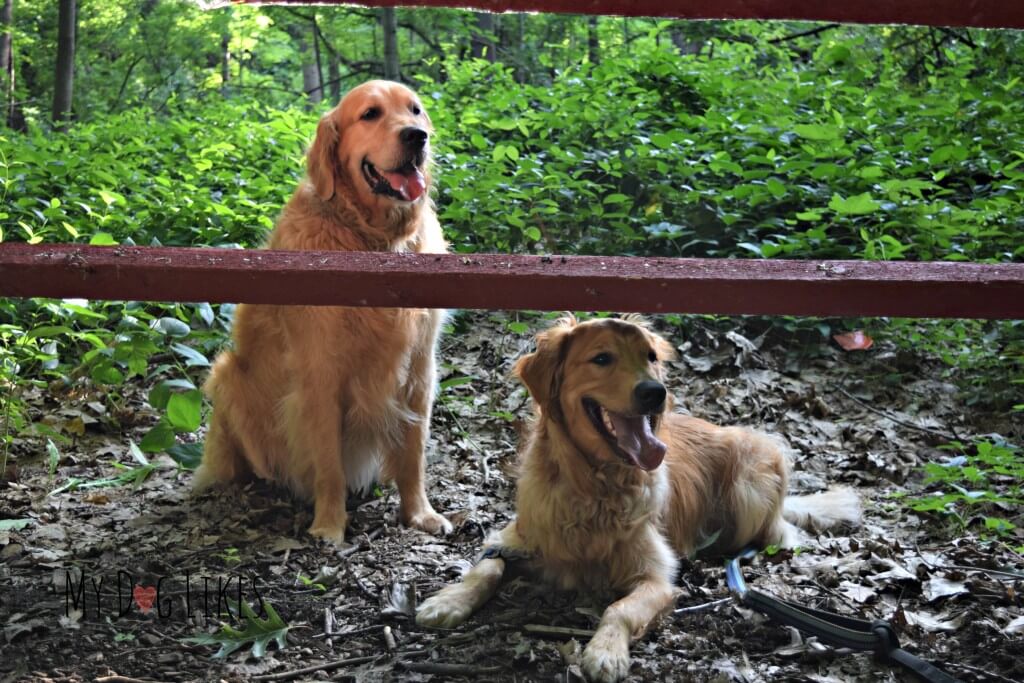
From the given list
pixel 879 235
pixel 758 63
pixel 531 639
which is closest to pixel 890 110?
pixel 879 235

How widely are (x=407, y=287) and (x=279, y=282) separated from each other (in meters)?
0.27

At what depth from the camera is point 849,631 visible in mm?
2494

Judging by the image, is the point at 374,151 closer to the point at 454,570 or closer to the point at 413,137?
the point at 413,137

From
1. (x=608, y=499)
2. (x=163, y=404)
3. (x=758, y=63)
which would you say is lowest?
(x=608, y=499)

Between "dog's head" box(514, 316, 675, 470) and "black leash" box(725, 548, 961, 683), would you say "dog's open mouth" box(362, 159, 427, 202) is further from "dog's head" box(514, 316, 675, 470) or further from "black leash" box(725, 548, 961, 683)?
"black leash" box(725, 548, 961, 683)

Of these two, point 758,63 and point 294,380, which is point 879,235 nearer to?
point 294,380

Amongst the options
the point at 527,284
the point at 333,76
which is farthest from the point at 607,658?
the point at 333,76

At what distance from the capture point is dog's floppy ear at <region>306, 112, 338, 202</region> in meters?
3.70

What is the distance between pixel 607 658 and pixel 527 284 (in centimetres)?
108

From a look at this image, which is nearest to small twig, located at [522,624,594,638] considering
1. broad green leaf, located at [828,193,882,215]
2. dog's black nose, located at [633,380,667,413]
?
dog's black nose, located at [633,380,667,413]

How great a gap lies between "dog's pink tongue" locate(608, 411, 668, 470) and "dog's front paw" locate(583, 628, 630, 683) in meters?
0.69

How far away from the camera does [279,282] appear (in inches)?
79.9

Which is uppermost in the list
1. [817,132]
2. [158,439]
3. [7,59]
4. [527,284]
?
[7,59]

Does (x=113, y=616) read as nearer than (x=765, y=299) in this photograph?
No
